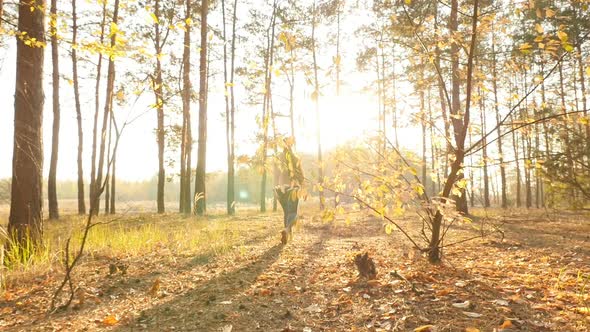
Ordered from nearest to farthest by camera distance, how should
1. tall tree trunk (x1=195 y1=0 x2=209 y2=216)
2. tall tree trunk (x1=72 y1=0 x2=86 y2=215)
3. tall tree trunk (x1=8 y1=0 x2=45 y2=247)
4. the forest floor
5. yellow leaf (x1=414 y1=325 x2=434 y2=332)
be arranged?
yellow leaf (x1=414 y1=325 x2=434 y2=332) → the forest floor → tall tree trunk (x1=8 y1=0 x2=45 y2=247) → tall tree trunk (x1=195 y1=0 x2=209 y2=216) → tall tree trunk (x1=72 y1=0 x2=86 y2=215)

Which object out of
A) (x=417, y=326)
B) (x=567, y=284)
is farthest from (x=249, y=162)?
(x=567, y=284)

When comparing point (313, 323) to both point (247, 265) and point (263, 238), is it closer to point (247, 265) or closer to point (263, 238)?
point (247, 265)

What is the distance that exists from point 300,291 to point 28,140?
371 cm

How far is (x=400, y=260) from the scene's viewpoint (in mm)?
4598

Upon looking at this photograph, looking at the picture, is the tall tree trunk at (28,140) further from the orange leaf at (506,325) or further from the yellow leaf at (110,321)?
the orange leaf at (506,325)

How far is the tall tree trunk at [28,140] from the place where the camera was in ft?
14.1

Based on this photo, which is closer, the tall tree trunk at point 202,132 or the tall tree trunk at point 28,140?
the tall tree trunk at point 28,140

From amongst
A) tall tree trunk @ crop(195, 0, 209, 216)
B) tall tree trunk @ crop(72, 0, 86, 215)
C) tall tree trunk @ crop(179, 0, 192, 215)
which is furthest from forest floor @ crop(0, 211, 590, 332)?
tall tree trunk @ crop(72, 0, 86, 215)

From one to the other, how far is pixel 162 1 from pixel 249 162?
1504 centimetres

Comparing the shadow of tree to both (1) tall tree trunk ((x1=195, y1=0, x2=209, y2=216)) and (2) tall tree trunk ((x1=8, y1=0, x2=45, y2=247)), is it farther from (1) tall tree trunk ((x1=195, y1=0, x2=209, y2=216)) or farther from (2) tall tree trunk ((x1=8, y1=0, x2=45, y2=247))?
(1) tall tree trunk ((x1=195, y1=0, x2=209, y2=216))

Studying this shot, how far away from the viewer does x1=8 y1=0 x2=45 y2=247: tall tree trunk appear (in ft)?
14.1

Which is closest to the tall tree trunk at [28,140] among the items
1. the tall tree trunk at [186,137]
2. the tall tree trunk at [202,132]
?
the tall tree trunk at [202,132]

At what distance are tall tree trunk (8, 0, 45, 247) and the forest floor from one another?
0.81 metres

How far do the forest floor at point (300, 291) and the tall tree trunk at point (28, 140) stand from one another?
0.81 meters
